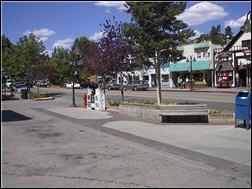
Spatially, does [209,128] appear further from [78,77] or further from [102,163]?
[78,77]

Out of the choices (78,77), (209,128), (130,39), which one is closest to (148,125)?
(209,128)

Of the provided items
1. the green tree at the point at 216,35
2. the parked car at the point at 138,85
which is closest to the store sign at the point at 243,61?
the parked car at the point at 138,85

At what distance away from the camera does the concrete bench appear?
34.8ft

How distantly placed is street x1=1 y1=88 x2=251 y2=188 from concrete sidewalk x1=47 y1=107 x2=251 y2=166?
2 centimetres

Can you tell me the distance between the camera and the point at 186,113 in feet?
35.1

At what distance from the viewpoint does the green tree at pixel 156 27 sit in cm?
1138

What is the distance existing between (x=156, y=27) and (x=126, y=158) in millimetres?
6759

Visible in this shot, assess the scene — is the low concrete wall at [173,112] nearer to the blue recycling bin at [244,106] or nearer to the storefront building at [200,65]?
the blue recycling bin at [244,106]

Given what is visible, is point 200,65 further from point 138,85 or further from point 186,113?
point 186,113

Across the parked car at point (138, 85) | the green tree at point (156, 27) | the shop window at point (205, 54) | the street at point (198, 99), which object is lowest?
the street at point (198, 99)

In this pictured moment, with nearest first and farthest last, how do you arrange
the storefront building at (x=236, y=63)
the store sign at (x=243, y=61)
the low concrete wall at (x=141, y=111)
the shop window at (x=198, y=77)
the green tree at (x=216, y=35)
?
the low concrete wall at (x=141, y=111) < the store sign at (x=243, y=61) < the storefront building at (x=236, y=63) < the shop window at (x=198, y=77) < the green tree at (x=216, y=35)

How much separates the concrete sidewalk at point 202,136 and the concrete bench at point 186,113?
1.85 feet

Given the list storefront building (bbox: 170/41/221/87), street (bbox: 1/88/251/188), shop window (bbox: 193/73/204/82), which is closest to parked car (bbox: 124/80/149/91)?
storefront building (bbox: 170/41/221/87)

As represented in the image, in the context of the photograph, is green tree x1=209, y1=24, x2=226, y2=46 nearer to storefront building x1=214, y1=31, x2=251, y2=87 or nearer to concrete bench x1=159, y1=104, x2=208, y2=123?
storefront building x1=214, y1=31, x2=251, y2=87
